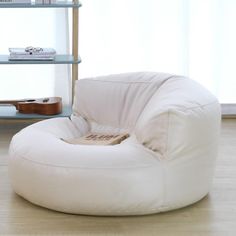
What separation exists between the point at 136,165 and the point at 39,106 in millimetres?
1599

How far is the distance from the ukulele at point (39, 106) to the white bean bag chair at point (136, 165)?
1.01 metres

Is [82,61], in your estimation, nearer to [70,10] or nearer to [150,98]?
[70,10]

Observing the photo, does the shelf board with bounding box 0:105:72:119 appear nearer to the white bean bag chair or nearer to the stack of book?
the stack of book

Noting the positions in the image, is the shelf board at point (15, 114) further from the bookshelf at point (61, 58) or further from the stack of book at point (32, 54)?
the stack of book at point (32, 54)

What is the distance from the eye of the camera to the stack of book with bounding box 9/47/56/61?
4.28 metres

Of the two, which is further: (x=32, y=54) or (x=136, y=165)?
(x=32, y=54)

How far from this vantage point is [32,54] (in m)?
4.29

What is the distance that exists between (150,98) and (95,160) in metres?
0.76

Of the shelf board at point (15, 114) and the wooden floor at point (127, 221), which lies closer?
the wooden floor at point (127, 221)

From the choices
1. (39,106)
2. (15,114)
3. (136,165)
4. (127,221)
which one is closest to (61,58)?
(39,106)

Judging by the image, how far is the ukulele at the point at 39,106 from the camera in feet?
14.1

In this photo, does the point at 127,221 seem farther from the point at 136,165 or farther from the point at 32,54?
the point at 32,54

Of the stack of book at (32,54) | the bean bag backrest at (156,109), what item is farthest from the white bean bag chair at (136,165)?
the stack of book at (32,54)

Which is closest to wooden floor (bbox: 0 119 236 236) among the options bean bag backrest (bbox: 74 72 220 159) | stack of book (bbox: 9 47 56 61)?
bean bag backrest (bbox: 74 72 220 159)
